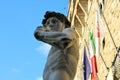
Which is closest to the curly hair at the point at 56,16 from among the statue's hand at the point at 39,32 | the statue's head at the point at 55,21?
the statue's head at the point at 55,21

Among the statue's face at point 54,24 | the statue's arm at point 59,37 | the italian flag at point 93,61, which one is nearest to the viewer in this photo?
the statue's arm at point 59,37

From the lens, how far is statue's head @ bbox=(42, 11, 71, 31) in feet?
12.8

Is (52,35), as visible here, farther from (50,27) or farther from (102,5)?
(102,5)

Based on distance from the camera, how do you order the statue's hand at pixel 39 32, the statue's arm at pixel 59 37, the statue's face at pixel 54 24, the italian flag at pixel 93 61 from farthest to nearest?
the italian flag at pixel 93 61
the statue's face at pixel 54 24
the statue's hand at pixel 39 32
the statue's arm at pixel 59 37

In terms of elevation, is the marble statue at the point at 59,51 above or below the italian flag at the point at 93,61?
below

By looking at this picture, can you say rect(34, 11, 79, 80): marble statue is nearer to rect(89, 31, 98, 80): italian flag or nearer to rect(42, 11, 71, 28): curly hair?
rect(42, 11, 71, 28): curly hair

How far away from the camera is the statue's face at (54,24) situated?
12.8 ft

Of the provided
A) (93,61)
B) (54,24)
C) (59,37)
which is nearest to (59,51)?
(59,37)

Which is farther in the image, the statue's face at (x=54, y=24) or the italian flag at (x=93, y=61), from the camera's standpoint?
the italian flag at (x=93, y=61)

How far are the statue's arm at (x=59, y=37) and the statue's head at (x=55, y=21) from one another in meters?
0.19

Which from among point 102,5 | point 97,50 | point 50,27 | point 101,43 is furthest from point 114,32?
point 50,27

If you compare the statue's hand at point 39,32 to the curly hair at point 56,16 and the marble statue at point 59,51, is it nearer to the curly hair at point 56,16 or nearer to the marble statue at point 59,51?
the marble statue at point 59,51

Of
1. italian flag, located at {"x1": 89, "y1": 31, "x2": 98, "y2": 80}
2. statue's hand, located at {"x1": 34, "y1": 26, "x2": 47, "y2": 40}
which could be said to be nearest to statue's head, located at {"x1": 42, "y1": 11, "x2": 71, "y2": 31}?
statue's hand, located at {"x1": 34, "y1": 26, "x2": 47, "y2": 40}

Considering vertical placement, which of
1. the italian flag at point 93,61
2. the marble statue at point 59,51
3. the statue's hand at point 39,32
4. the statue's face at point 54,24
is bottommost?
the marble statue at point 59,51
